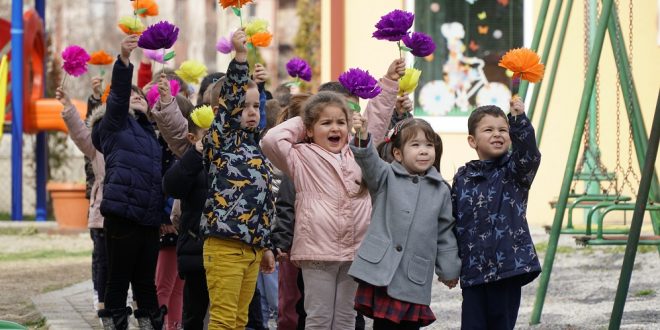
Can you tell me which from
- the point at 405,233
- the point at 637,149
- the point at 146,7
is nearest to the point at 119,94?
the point at 146,7

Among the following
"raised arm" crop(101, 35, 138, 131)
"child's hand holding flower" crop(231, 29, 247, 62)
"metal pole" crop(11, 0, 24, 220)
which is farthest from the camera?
"metal pole" crop(11, 0, 24, 220)

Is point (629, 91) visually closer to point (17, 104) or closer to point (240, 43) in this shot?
point (240, 43)

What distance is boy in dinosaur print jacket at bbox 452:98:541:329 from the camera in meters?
5.89

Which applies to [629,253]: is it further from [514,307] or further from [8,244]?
[8,244]

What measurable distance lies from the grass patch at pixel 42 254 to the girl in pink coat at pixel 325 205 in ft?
26.8

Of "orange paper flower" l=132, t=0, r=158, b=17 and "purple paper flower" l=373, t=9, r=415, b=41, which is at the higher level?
"orange paper flower" l=132, t=0, r=158, b=17

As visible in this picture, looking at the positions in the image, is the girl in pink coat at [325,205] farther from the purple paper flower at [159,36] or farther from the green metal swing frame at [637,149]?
the green metal swing frame at [637,149]

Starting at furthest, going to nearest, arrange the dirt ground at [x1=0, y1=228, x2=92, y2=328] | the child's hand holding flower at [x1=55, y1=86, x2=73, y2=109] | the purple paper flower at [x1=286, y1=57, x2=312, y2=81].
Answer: the dirt ground at [x1=0, y1=228, x2=92, y2=328], the purple paper flower at [x1=286, y1=57, x2=312, y2=81], the child's hand holding flower at [x1=55, y1=86, x2=73, y2=109]

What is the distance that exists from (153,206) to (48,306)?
97.1 inches

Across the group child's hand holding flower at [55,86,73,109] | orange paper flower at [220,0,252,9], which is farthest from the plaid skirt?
child's hand holding flower at [55,86,73,109]

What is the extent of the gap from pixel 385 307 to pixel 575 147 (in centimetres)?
274

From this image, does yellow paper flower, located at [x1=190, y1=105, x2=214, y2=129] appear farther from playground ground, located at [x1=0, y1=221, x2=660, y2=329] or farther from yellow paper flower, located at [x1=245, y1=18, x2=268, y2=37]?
playground ground, located at [x1=0, y1=221, x2=660, y2=329]

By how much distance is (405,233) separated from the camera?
5.97 meters

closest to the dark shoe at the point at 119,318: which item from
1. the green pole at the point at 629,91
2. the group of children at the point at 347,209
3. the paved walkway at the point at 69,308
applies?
the group of children at the point at 347,209
